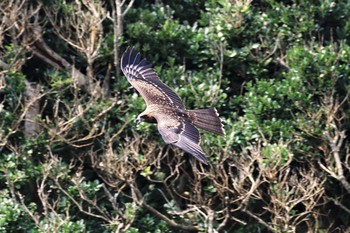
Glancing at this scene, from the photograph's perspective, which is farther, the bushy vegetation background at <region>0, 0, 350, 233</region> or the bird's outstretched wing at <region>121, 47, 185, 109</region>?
the bushy vegetation background at <region>0, 0, 350, 233</region>

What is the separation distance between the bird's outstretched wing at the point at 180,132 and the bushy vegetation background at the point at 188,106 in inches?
44.4

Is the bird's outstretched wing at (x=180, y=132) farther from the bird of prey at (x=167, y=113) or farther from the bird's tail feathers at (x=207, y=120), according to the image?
the bird's tail feathers at (x=207, y=120)

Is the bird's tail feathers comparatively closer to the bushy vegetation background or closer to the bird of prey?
the bird of prey

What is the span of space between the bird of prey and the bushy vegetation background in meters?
0.55

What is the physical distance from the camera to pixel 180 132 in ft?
31.4

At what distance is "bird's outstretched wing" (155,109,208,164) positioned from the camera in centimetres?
920

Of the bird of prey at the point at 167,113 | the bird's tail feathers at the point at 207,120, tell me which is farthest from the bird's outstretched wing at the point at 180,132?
the bird's tail feathers at the point at 207,120

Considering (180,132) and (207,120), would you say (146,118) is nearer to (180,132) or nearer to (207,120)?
(207,120)

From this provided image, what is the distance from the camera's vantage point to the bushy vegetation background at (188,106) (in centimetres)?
1127

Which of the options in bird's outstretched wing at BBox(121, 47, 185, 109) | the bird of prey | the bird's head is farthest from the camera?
bird's outstretched wing at BBox(121, 47, 185, 109)

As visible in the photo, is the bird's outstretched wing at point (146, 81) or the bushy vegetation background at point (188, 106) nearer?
the bird's outstretched wing at point (146, 81)

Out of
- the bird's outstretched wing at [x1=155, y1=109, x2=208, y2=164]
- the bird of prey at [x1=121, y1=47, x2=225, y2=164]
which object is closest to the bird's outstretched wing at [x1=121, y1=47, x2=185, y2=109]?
the bird of prey at [x1=121, y1=47, x2=225, y2=164]

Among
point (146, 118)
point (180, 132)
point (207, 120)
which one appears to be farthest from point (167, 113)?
point (180, 132)

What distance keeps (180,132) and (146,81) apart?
67.5 inches
